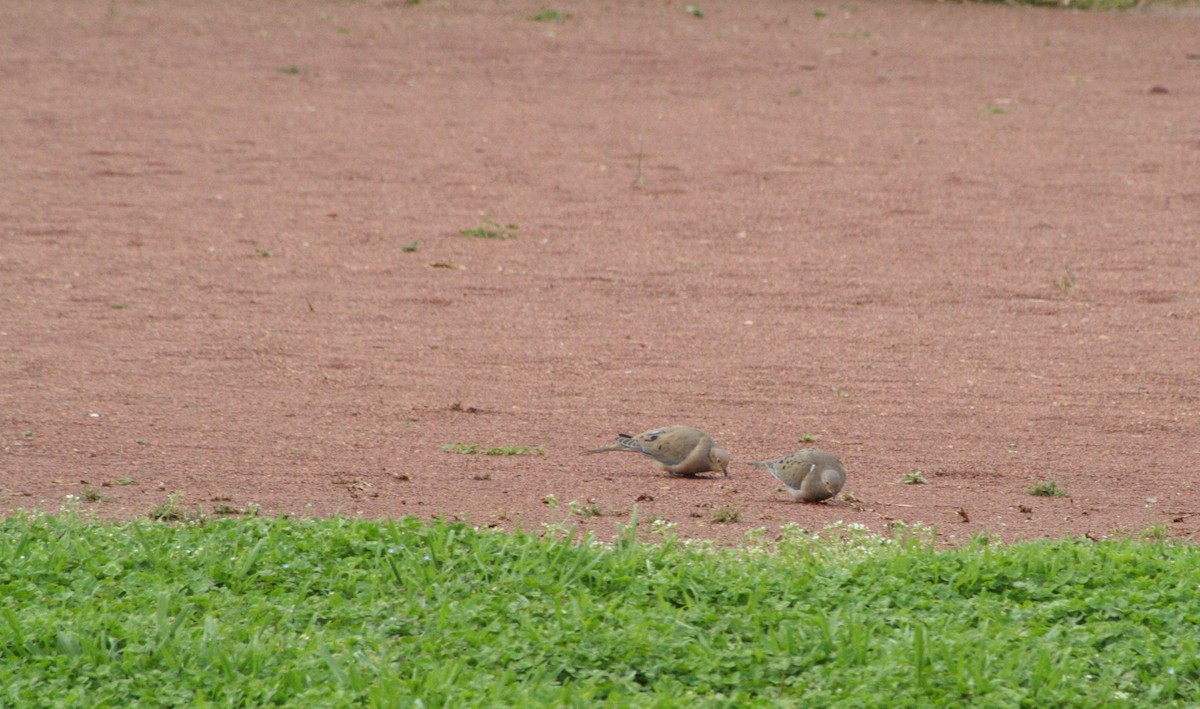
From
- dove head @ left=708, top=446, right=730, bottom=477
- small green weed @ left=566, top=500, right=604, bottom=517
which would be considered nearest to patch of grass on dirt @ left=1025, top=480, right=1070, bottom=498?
dove head @ left=708, top=446, right=730, bottom=477

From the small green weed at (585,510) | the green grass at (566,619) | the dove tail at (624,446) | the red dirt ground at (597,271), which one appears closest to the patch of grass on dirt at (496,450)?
the red dirt ground at (597,271)

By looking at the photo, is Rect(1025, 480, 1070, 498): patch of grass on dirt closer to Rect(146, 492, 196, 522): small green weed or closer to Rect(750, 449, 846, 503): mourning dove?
Rect(750, 449, 846, 503): mourning dove

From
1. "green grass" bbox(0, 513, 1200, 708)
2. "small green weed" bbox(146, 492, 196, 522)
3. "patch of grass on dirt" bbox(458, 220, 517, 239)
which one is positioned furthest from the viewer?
"patch of grass on dirt" bbox(458, 220, 517, 239)

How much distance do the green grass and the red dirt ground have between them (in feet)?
2.12

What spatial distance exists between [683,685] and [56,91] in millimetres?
14527

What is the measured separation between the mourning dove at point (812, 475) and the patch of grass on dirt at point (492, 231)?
5.79 m

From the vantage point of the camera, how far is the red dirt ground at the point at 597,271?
262 inches

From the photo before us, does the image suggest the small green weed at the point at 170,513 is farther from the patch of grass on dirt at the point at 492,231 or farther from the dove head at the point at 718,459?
the patch of grass on dirt at the point at 492,231

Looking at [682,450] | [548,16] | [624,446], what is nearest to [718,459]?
[682,450]

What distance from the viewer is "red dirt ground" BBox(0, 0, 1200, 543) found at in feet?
21.8

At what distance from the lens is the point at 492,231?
11852 mm

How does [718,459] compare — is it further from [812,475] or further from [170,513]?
[170,513]

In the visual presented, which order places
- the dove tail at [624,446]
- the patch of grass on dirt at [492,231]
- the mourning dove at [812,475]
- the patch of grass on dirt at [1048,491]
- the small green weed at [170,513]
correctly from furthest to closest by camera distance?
the patch of grass on dirt at [492,231], the dove tail at [624,446], the patch of grass on dirt at [1048,491], the mourning dove at [812,475], the small green weed at [170,513]

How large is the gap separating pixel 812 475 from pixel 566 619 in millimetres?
1670
